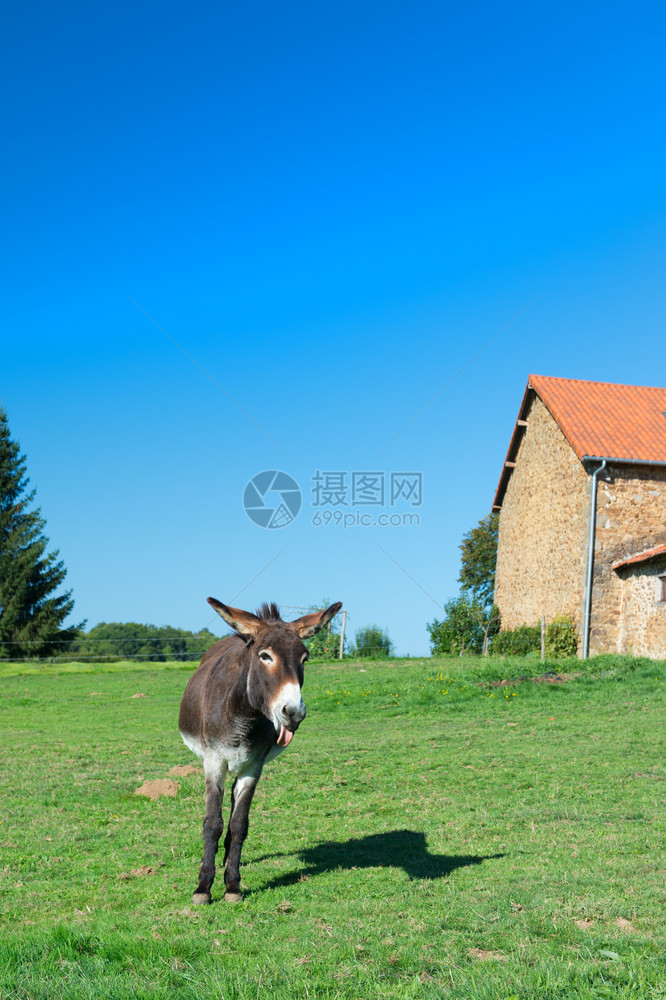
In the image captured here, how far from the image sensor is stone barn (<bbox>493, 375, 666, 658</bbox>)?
86.5ft

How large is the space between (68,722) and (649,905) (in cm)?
1480

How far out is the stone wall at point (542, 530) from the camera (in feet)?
91.0

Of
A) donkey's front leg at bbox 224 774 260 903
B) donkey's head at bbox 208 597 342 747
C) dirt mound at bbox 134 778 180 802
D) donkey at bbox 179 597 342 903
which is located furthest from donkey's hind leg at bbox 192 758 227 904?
dirt mound at bbox 134 778 180 802

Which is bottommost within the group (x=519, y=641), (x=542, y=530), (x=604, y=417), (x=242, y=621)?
(x=519, y=641)

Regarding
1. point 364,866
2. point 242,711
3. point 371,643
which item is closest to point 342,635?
point 371,643

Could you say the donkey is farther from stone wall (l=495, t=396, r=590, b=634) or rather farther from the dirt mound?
stone wall (l=495, t=396, r=590, b=634)

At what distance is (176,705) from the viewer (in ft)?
65.5

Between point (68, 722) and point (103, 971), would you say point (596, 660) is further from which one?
point (103, 971)

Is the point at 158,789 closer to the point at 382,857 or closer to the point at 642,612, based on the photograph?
the point at 382,857

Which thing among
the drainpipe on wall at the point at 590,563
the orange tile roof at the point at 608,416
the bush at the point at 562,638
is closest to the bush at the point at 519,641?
the bush at the point at 562,638

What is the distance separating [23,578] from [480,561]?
2892 cm

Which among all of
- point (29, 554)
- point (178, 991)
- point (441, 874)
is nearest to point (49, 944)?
point (178, 991)

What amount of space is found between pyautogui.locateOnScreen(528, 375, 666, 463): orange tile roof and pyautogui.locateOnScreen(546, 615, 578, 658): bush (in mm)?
6126

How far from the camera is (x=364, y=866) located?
6.85 metres
